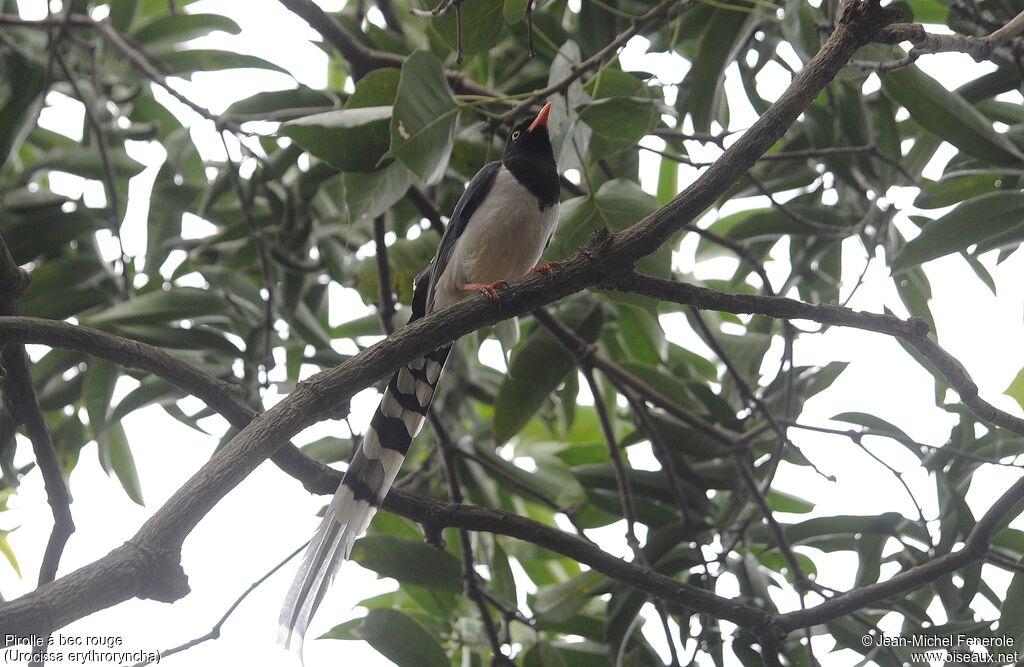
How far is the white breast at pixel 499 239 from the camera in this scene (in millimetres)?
3055

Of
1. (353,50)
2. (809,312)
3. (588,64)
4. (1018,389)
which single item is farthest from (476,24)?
(1018,389)

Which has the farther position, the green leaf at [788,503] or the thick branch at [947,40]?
the green leaf at [788,503]

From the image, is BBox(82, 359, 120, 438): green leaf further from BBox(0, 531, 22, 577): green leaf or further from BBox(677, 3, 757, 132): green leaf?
BBox(677, 3, 757, 132): green leaf

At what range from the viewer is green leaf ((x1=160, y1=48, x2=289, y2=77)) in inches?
148

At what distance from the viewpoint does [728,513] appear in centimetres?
305

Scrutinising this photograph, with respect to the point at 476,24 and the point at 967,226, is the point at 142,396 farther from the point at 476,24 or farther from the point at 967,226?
the point at 967,226

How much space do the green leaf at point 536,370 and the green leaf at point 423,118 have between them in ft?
2.93

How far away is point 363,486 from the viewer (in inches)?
100

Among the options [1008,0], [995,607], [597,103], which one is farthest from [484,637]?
[1008,0]

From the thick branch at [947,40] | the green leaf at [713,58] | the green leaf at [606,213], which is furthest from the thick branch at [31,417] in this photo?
the thick branch at [947,40]

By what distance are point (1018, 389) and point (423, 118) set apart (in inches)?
79.5

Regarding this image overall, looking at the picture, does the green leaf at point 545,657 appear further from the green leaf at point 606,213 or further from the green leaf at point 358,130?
the green leaf at point 358,130

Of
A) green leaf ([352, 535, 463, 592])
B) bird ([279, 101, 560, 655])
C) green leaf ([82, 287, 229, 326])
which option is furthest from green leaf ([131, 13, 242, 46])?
green leaf ([352, 535, 463, 592])

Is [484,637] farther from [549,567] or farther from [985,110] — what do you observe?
[985,110]
